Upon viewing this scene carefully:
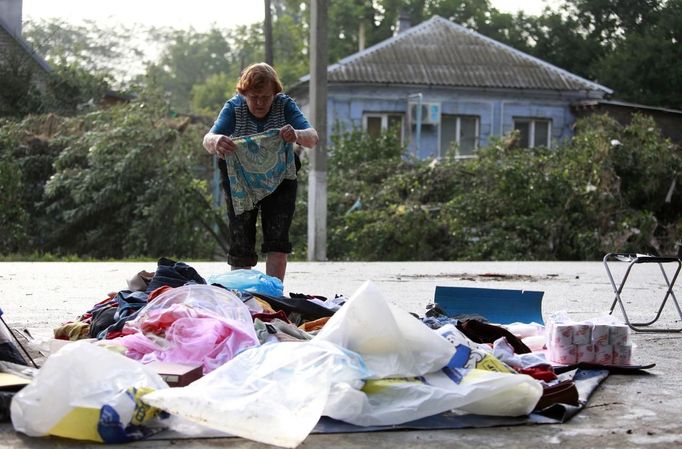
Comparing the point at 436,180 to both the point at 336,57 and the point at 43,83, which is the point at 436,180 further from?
the point at 336,57

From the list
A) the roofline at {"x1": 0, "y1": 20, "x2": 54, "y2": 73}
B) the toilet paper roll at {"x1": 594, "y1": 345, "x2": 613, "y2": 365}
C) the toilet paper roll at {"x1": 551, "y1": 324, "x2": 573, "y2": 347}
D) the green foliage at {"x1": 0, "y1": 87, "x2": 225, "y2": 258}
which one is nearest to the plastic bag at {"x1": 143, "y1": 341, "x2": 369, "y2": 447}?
the toilet paper roll at {"x1": 551, "y1": 324, "x2": 573, "y2": 347}

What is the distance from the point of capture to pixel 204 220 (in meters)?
18.3

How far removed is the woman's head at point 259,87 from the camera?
7.41 meters

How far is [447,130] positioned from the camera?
34000 millimetres

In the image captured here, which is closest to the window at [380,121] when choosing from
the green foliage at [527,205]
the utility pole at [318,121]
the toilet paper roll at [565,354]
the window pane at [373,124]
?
the window pane at [373,124]

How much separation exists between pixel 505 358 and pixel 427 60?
3009cm

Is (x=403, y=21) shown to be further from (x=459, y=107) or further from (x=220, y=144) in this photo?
(x=220, y=144)

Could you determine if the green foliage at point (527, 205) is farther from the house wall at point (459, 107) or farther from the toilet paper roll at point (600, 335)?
the house wall at point (459, 107)

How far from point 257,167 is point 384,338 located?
132 inches

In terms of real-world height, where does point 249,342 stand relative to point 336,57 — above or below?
below

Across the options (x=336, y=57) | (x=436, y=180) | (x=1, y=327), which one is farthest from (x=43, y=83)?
(x=336, y=57)

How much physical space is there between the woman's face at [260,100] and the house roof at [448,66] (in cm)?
2438

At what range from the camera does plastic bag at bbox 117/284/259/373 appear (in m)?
4.82

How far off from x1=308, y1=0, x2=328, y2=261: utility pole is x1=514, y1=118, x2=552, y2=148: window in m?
19.9
